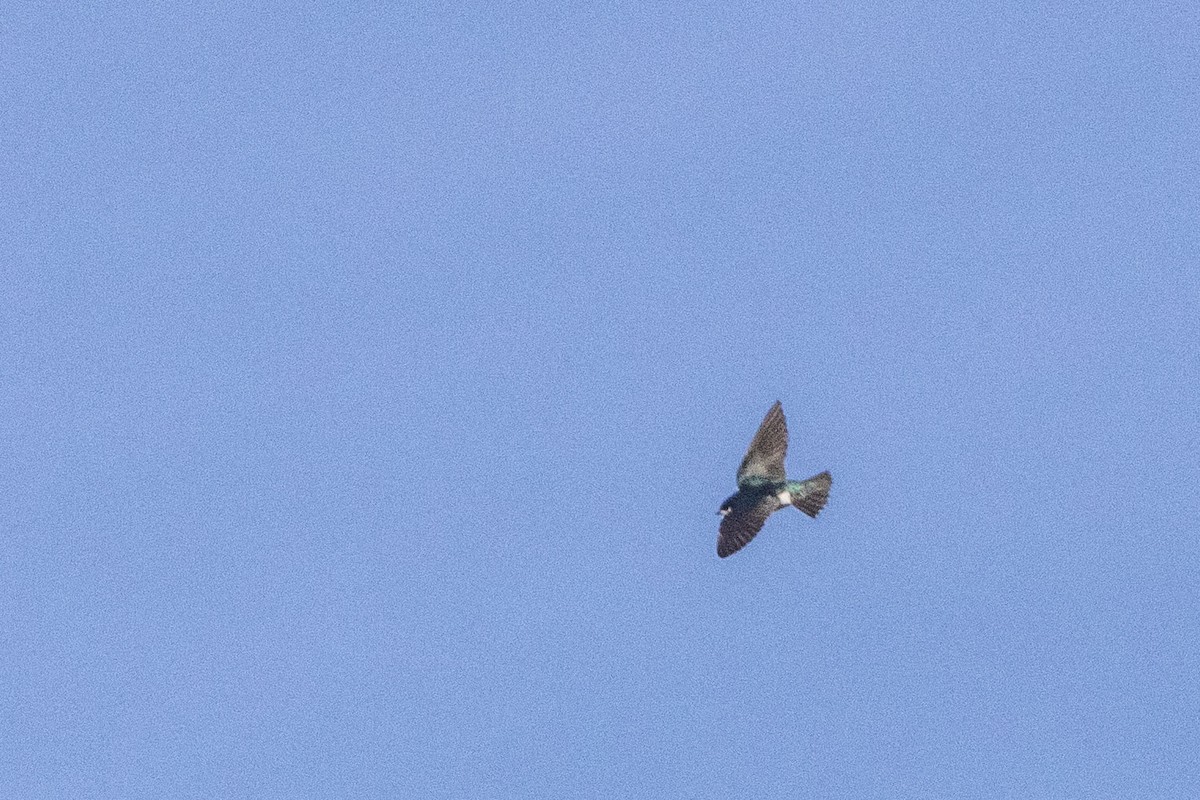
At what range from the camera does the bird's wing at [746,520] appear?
37344 millimetres

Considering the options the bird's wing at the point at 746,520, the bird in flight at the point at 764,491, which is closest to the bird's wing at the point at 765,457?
the bird in flight at the point at 764,491

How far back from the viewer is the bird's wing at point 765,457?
38406 mm

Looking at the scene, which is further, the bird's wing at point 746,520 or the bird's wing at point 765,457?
the bird's wing at point 765,457

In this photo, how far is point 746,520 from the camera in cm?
3769

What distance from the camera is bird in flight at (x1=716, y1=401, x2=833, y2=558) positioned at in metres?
37.2

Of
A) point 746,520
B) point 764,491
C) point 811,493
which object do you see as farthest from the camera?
point 764,491

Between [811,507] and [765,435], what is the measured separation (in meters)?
2.25

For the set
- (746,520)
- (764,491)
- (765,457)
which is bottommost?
(746,520)

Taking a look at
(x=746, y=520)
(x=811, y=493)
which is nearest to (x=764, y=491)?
(x=746, y=520)

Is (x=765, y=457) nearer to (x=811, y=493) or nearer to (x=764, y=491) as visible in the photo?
(x=764, y=491)

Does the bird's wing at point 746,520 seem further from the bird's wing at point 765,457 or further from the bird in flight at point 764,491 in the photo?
the bird's wing at point 765,457

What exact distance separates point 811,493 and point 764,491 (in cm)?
115

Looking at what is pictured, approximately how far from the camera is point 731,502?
38031mm

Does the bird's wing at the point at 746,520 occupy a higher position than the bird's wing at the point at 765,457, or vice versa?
the bird's wing at the point at 765,457
